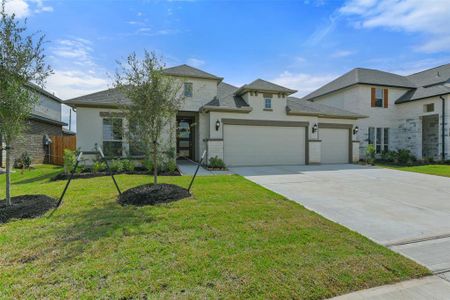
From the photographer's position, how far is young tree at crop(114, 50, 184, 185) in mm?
6281

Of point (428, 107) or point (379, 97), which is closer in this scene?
point (428, 107)

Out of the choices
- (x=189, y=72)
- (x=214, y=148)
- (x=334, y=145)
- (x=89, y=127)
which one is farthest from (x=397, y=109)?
(x=89, y=127)

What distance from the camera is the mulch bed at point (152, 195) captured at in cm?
597

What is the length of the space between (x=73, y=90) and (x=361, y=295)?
19566 mm

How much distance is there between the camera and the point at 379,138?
19625 mm

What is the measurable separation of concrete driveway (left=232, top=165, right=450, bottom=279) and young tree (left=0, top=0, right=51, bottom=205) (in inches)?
261

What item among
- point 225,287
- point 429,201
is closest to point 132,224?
point 225,287

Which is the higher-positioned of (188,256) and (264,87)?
(264,87)

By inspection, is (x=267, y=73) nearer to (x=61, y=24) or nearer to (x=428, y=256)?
(x=61, y=24)

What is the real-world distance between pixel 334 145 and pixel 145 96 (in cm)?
1366

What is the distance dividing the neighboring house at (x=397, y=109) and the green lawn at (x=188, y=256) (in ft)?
55.4

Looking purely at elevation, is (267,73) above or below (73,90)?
above

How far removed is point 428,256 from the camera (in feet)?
11.7

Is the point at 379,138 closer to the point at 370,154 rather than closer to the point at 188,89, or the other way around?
the point at 370,154
